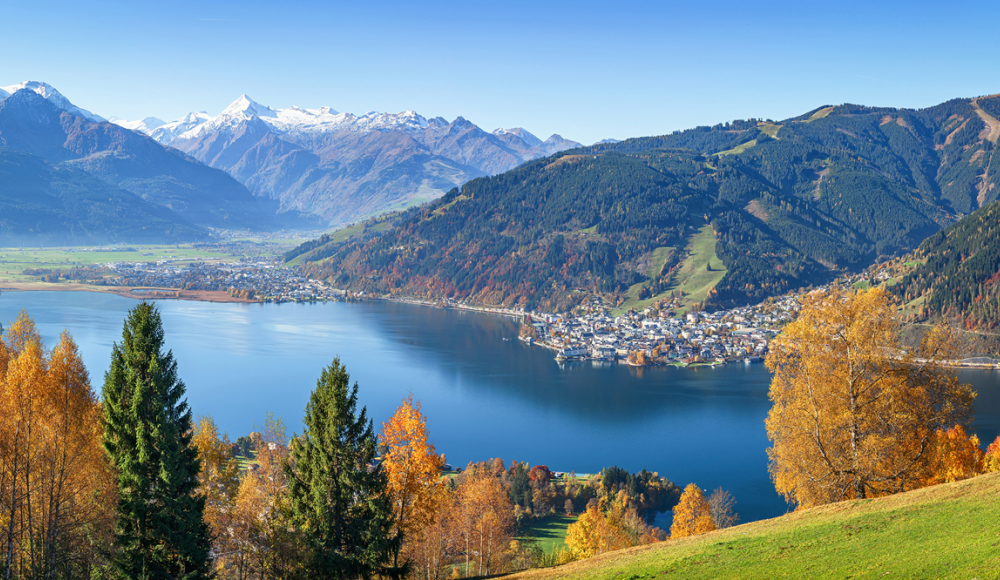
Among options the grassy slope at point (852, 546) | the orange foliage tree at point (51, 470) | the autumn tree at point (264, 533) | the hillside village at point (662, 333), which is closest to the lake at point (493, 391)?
the hillside village at point (662, 333)

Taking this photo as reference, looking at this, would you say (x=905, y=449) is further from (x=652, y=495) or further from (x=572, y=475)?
(x=572, y=475)

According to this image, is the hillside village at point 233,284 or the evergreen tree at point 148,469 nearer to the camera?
the evergreen tree at point 148,469

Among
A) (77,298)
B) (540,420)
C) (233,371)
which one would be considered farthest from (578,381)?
(77,298)

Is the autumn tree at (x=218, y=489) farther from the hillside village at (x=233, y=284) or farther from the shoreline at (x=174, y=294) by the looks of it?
the hillside village at (x=233, y=284)

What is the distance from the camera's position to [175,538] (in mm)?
16578

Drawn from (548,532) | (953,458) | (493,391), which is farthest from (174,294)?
(953,458)

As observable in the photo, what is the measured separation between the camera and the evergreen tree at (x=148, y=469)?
53.7 feet

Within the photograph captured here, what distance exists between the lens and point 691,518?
32406 millimetres

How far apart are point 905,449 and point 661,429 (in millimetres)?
48657

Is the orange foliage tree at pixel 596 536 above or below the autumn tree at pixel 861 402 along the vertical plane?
below

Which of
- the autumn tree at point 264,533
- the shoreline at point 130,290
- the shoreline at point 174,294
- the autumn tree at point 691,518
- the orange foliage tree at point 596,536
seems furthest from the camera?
the shoreline at point 174,294

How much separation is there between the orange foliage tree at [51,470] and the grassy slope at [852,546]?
12231 millimetres

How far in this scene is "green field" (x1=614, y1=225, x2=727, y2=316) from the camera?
15012cm

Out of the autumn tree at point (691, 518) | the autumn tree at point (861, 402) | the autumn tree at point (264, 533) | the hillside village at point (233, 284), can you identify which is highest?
the hillside village at point (233, 284)
